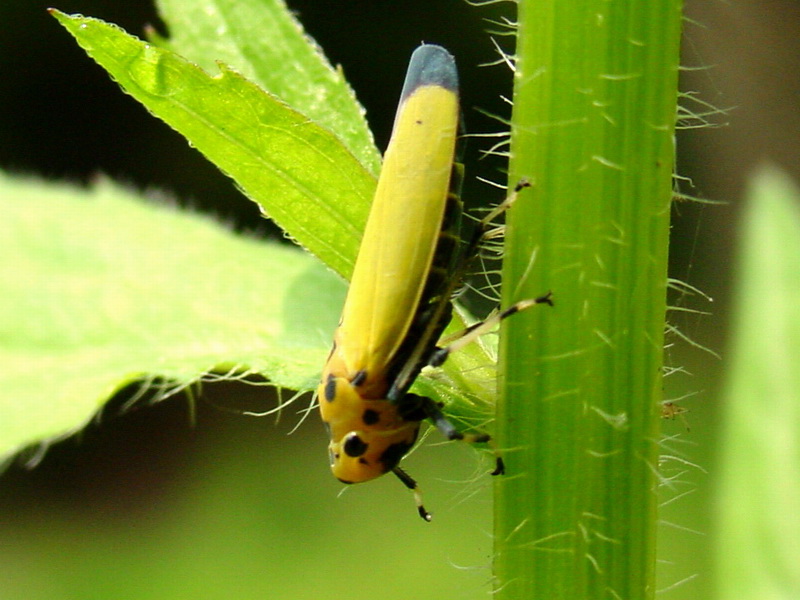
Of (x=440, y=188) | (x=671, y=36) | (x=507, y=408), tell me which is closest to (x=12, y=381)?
(x=440, y=188)

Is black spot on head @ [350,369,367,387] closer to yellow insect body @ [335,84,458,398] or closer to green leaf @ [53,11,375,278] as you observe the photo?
yellow insect body @ [335,84,458,398]

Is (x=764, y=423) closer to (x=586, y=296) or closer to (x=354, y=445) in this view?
(x=354, y=445)

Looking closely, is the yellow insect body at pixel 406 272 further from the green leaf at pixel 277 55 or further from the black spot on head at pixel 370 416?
the green leaf at pixel 277 55

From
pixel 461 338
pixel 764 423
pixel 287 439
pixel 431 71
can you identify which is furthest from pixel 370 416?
pixel 287 439

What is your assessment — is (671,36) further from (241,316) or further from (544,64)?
(241,316)

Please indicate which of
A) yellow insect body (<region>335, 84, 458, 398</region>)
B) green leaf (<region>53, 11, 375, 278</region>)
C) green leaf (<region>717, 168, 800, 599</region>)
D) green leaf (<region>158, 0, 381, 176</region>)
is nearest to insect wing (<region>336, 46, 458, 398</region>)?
yellow insect body (<region>335, 84, 458, 398</region>)
